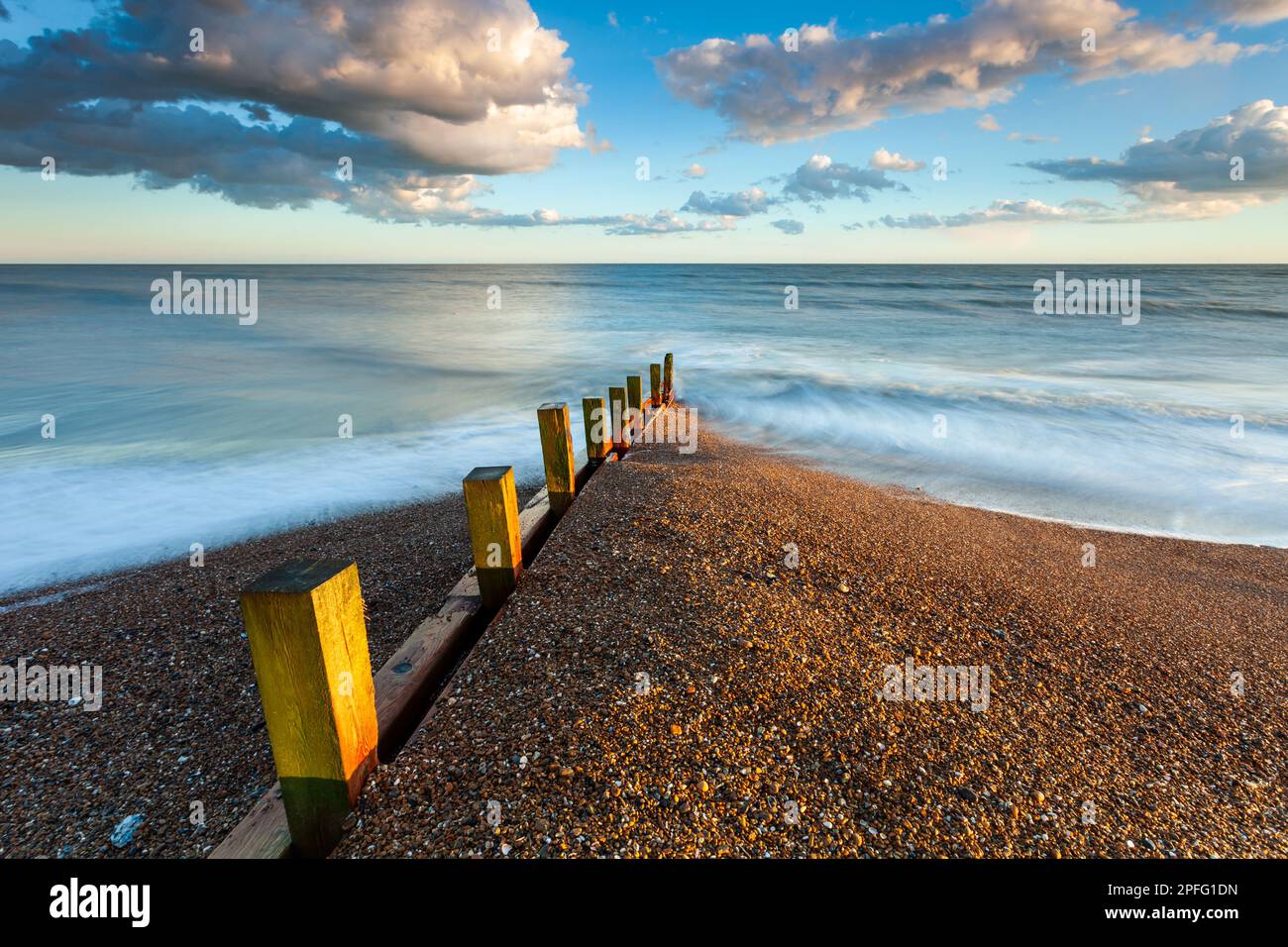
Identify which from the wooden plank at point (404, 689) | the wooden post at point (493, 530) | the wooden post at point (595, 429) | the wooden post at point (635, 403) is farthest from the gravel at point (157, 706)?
the wooden post at point (635, 403)

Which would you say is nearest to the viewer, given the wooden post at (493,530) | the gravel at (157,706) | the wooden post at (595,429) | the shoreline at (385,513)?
the gravel at (157,706)

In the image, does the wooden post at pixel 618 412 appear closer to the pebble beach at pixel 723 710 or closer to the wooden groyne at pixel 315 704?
the pebble beach at pixel 723 710

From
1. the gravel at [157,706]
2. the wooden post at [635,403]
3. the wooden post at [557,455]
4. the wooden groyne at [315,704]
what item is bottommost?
the gravel at [157,706]

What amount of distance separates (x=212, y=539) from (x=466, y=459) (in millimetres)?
3416

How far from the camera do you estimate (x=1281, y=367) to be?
18.2 m

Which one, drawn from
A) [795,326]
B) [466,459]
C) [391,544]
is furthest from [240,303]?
[391,544]

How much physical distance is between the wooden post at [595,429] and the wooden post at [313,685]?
4.12 m

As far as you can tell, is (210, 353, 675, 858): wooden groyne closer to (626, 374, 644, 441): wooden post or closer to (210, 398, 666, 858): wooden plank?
(210, 398, 666, 858): wooden plank

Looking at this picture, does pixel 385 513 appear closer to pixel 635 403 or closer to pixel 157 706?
pixel 157 706

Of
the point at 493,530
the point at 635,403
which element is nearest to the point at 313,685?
the point at 493,530

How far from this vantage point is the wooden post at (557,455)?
479 centimetres

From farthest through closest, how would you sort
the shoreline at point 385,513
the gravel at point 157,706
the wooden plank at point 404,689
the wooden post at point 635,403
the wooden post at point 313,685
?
the wooden post at point 635,403, the shoreline at point 385,513, the gravel at point 157,706, the wooden plank at point 404,689, the wooden post at point 313,685

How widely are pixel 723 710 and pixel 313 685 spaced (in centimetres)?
165
